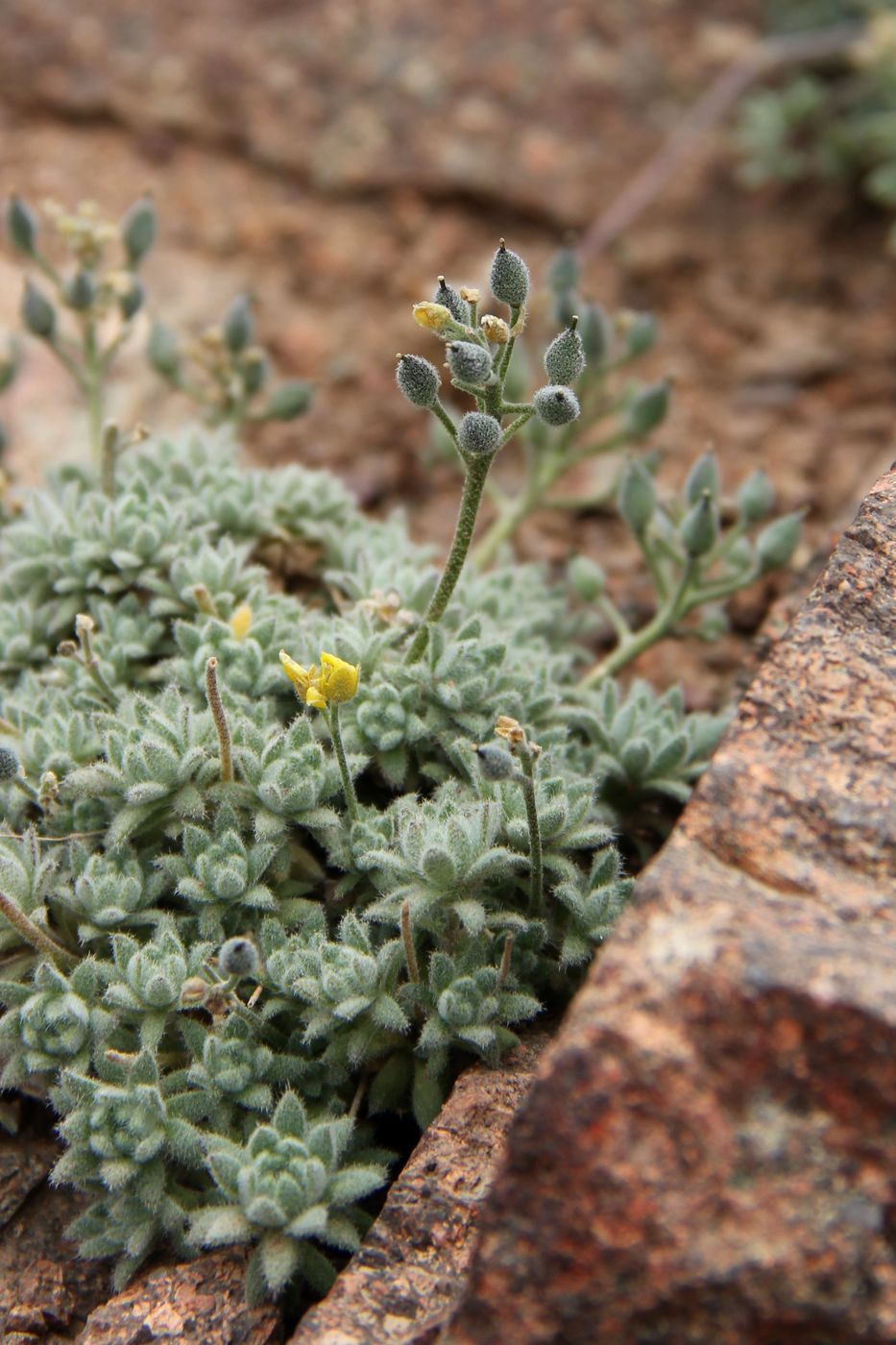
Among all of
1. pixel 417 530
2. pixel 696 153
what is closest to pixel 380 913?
pixel 417 530

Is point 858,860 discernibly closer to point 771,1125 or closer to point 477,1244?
point 771,1125

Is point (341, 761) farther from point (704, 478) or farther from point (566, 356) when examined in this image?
point (704, 478)

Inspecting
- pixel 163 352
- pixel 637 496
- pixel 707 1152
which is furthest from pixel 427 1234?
pixel 163 352

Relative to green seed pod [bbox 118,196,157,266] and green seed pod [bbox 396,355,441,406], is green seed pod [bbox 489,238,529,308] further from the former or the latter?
green seed pod [bbox 118,196,157,266]

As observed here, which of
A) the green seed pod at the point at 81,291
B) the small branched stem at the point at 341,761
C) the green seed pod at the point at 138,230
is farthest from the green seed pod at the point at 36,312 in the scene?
the small branched stem at the point at 341,761

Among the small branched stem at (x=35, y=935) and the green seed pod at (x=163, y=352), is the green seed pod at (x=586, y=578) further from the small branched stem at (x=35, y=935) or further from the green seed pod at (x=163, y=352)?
the small branched stem at (x=35, y=935)
